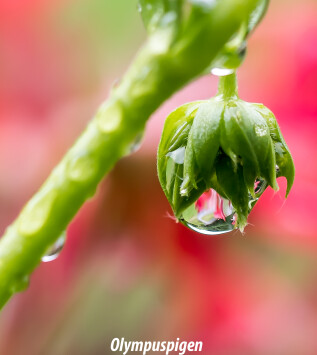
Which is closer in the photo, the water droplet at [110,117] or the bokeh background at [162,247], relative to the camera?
the water droplet at [110,117]

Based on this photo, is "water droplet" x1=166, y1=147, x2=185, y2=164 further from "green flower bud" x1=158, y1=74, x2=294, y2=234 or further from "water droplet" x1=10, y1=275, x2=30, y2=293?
"water droplet" x1=10, y1=275, x2=30, y2=293

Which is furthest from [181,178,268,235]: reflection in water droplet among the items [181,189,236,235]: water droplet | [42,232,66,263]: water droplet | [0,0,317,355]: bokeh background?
[0,0,317,355]: bokeh background

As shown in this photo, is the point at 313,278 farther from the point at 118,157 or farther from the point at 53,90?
the point at 118,157

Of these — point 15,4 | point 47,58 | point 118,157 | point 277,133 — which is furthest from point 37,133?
point 118,157

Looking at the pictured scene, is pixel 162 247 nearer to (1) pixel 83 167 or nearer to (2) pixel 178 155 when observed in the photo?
(2) pixel 178 155

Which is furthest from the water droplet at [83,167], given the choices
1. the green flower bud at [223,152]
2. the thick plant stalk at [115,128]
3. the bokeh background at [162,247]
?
Result: the bokeh background at [162,247]

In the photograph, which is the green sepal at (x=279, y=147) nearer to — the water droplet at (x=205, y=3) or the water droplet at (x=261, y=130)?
the water droplet at (x=261, y=130)

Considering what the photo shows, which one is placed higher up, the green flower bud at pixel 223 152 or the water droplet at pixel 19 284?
the water droplet at pixel 19 284
